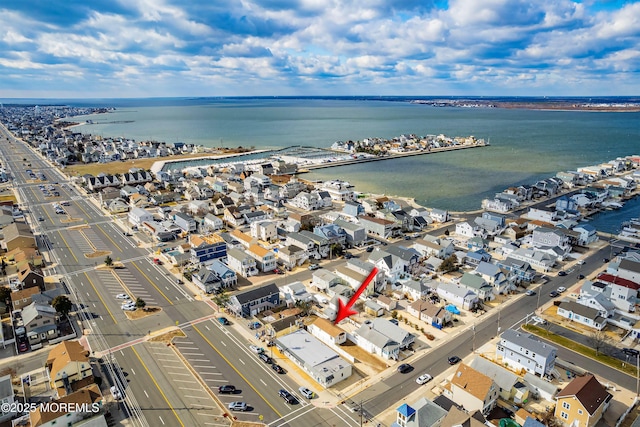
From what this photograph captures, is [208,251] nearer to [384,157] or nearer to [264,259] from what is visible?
[264,259]

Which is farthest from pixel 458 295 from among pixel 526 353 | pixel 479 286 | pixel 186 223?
pixel 186 223

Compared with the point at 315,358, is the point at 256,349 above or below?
below

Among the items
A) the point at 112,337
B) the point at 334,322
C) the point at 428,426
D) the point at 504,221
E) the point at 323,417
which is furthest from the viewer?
the point at 504,221

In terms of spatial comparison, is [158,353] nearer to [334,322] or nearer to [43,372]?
[43,372]

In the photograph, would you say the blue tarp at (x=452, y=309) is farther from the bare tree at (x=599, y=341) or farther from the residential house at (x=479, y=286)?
the bare tree at (x=599, y=341)

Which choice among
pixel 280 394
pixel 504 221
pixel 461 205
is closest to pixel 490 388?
pixel 280 394

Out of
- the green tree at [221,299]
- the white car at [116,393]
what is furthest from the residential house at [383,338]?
the white car at [116,393]

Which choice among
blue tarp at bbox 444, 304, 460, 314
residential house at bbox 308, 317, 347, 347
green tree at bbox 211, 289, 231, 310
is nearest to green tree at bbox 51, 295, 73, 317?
green tree at bbox 211, 289, 231, 310

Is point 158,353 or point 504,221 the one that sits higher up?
point 504,221
